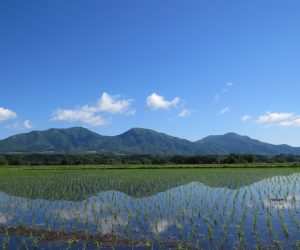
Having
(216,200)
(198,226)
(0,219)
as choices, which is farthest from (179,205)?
(0,219)

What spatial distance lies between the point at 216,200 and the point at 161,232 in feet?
20.9

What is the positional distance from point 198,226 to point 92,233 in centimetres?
329

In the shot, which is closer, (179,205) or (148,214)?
(148,214)

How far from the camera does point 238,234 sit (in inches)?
382

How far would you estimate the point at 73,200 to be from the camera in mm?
17328

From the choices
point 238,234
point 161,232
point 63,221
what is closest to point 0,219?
point 63,221

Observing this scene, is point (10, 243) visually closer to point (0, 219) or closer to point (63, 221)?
point (63, 221)

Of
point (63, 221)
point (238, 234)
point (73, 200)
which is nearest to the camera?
point (238, 234)

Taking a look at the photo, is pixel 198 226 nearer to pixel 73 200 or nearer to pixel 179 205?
pixel 179 205

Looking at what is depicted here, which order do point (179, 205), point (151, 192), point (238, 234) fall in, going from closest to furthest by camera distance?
point (238, 234) → point (179, 205) → point (151, 192)

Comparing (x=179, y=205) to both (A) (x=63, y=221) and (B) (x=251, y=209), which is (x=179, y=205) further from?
(A) (x=63, y=221)

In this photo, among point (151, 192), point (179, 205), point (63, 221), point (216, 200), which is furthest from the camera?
point (151, 192)

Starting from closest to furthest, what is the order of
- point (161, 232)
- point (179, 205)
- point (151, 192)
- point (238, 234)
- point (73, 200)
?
point (238, 234)
point (161, 232)
point (179, 205)
point (73, 200)
point (151, 192)

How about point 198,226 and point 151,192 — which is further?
point 151,192
